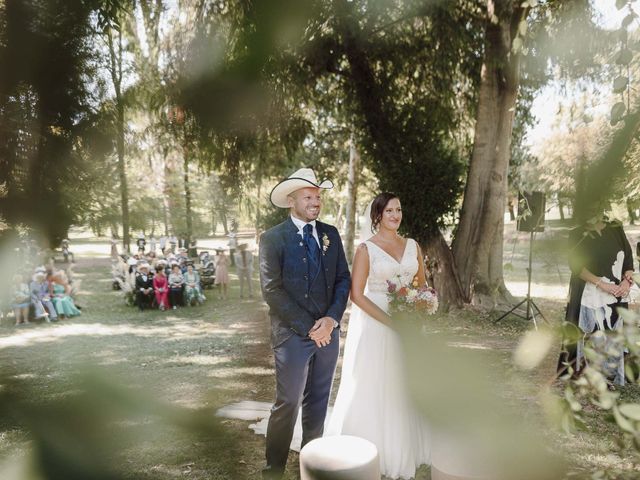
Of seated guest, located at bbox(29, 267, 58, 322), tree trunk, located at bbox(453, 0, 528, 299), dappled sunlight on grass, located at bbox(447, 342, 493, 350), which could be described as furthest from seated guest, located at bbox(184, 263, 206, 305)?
dappled sunlight on grass, located at bbox(447, 342, 493, 350)

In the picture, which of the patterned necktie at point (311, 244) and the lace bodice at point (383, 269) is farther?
the lace bodice at point (383, 269)

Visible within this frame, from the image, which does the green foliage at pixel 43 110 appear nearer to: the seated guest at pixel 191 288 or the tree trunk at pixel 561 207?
the tree trunk at pixel 561 207

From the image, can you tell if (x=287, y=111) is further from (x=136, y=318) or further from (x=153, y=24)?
(x=136, y=318)

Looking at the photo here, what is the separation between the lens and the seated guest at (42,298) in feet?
37.3

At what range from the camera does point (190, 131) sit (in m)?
8.05

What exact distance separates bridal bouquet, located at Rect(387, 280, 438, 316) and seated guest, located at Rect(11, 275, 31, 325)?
10.1 metres

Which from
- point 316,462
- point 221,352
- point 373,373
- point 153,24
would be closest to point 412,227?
point 221,352

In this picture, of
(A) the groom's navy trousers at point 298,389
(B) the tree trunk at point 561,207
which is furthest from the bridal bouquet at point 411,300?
(B) the tree trunk at point 561,207

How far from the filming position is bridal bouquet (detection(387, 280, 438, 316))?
3.60 m

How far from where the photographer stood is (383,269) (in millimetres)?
3859

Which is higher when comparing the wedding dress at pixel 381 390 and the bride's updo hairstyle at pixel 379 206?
the bride's updo hairstyle at pixel 379 206

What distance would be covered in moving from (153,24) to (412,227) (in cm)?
597

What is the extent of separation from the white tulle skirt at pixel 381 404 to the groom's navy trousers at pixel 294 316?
303 millimetres

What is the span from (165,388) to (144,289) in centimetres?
778
